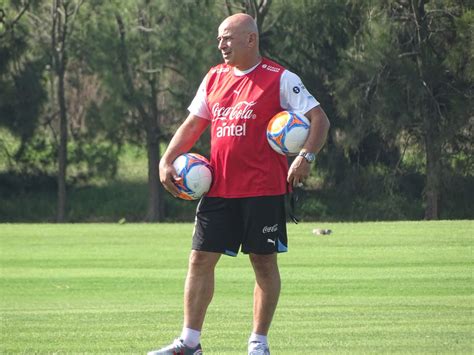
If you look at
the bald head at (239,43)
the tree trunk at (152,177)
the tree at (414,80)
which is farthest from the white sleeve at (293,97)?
the tree trunk at (152,177)

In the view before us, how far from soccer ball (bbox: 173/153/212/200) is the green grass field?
1.14m

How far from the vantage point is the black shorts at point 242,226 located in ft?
24.4

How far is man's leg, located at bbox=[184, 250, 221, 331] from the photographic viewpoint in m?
7.47

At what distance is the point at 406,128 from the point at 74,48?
38.8 feet

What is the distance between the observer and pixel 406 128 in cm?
3556

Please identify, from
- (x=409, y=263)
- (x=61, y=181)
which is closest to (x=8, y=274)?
(x=409, y=263)

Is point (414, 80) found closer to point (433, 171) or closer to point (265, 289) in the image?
point (433, 171)

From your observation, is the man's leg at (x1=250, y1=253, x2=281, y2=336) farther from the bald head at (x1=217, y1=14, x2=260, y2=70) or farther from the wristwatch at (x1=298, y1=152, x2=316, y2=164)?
the bald head at (x1=217, y1=14, x2=260, y2=70)

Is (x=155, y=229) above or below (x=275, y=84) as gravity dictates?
below

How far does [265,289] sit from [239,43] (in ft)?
5.04

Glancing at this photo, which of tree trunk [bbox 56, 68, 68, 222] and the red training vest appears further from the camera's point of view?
tree trunk [bbox 56, 68, 68, 222]

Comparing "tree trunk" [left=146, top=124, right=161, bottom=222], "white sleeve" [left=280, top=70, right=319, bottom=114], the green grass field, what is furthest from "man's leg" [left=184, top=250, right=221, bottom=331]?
"tree trunk" [left=146, top=124, right=161, bottom=222]

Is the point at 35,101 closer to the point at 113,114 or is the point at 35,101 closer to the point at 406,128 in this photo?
the point at 113,114

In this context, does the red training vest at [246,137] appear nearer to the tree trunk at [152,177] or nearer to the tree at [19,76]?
the tree trunk at [152,177]
